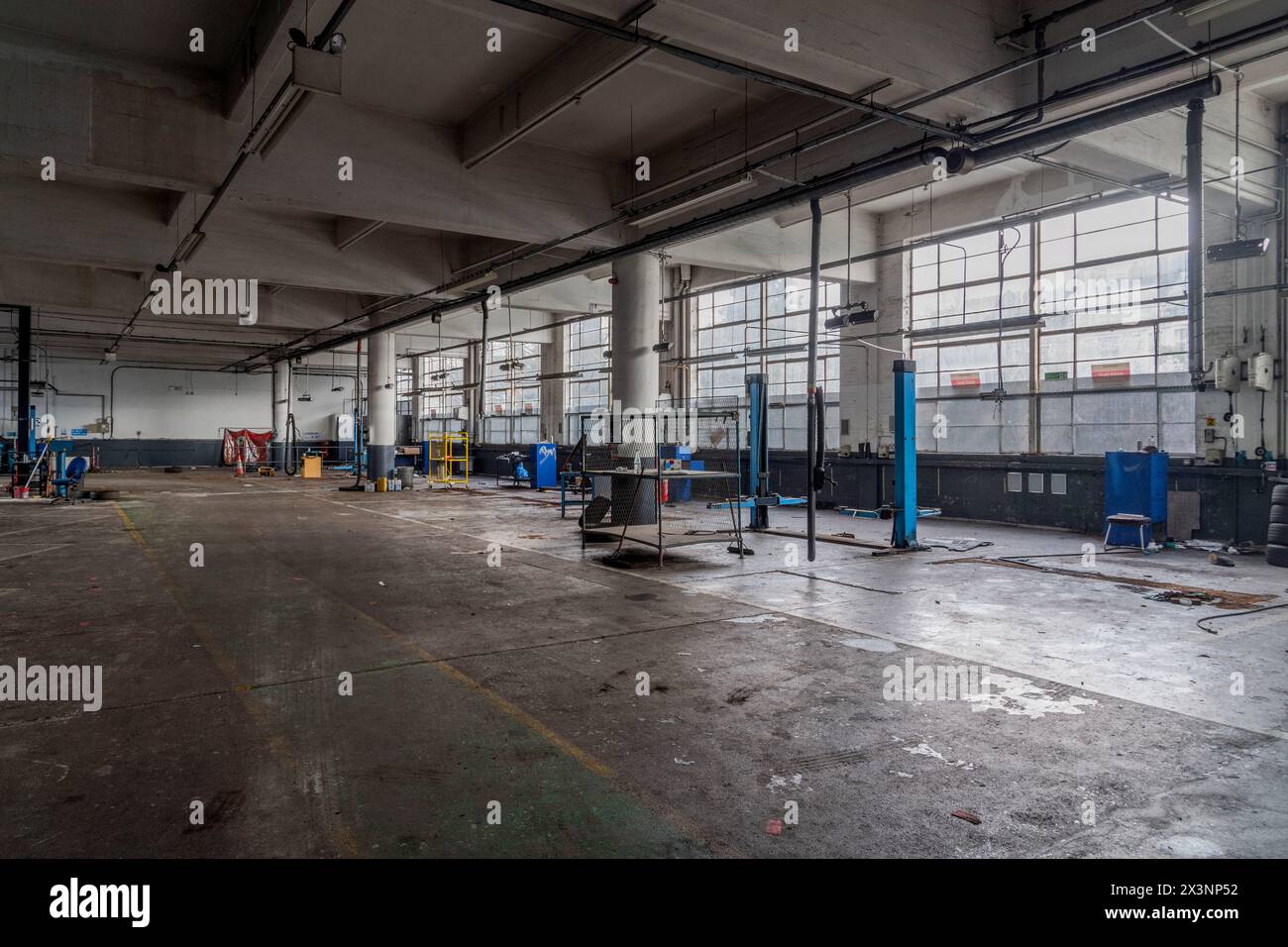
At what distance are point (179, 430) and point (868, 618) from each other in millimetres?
36780

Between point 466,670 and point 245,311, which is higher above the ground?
point 245,311

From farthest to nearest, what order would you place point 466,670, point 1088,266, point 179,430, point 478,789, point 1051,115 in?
point 179,430 → point 1088,266 → point 1051,115 → point 466,670 → point 478,789

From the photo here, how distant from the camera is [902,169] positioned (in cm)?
827

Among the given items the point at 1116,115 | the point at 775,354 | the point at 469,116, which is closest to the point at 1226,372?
the point at 1116,115

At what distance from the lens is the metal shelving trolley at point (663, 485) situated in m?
9.60

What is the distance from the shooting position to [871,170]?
8.28 metres

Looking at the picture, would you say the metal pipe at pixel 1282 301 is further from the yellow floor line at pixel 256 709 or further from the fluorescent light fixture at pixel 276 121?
the yellow floor line at pixel 256 709

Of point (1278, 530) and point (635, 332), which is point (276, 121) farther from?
point (1278, 530)

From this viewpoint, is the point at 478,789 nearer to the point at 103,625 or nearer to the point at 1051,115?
the point at 103,625

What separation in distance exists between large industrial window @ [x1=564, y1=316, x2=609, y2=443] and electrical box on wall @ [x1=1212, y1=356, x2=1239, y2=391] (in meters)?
15.1

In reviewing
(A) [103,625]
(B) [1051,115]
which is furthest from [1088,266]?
(A) [103,625]

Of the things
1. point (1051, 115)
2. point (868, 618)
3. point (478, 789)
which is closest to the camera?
point (478, 789)

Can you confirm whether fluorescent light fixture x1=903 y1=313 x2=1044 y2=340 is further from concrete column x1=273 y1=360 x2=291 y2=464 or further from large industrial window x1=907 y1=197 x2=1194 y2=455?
concrete column x1=273 y1=360 x2=291 y2=464

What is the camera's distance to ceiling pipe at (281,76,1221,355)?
259 inches
